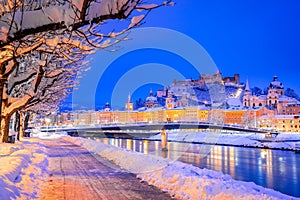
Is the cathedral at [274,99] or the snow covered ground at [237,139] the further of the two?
the cathedral at [274,99]

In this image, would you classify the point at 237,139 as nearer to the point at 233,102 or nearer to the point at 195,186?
the point at 195,186

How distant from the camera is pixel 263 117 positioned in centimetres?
10931

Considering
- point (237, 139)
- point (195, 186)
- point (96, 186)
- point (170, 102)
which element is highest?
point (170, 102)

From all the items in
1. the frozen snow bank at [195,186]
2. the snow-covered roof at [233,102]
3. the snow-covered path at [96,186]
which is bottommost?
the snow-covered path at [96,186]

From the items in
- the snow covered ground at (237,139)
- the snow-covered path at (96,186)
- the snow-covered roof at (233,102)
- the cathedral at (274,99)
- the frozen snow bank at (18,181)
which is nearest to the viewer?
the frozen snow bank at (18,181)

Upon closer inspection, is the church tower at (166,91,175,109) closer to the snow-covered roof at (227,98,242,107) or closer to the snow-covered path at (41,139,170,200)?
the snow-covered roof at (227,98,242,107)

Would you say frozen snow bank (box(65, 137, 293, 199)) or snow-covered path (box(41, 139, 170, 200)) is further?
snow-covered path (box(41, 139, 170, 200))

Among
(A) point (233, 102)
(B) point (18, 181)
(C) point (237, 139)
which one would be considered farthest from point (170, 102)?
(B) point (18, 181)

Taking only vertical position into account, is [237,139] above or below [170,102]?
below

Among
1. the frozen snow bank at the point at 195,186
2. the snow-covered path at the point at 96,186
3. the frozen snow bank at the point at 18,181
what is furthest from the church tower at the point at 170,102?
the frozen snow bank at the point at 18,181

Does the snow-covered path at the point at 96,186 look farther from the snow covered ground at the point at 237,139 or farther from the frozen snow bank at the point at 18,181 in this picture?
the snow covered ground at the point at 237,139

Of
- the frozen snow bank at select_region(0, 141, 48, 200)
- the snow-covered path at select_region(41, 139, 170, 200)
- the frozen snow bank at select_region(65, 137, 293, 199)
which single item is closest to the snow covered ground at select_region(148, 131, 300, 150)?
the frozen snow bank at select_region(65, 137, 293, 199)

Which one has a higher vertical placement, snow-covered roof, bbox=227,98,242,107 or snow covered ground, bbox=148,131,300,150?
snow-covered roof, bbox=227,98,242,107

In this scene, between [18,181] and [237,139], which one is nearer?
[18,181]
